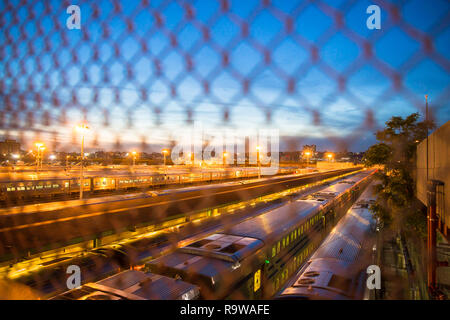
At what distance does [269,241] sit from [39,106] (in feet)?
9.08

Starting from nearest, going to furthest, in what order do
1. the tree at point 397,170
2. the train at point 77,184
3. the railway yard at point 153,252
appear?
the railway yard at point 153,252, the tree at point 397,170, the train at point 77,184

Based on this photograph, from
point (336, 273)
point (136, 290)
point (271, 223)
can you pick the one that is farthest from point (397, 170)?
point (136, 290)

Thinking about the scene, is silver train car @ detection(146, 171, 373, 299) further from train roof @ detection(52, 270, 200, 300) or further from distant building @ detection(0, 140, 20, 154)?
distant building @ detection(0, 140, 20, 154)

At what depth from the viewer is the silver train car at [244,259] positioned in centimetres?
221

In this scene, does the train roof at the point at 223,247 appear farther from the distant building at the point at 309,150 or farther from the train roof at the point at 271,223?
the distant building at the point at 309,150

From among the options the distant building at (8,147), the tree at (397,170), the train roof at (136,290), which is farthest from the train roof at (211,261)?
the tree at (397,170)

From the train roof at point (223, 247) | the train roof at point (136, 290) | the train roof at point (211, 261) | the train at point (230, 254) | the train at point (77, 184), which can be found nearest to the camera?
the train roof at point (136, 290)

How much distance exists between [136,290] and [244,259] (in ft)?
3.66

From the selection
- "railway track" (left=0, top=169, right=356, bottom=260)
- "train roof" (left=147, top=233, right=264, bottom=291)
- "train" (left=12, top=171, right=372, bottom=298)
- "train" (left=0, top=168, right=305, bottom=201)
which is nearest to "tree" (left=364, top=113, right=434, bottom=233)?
"train" (left=12, top=171, right=372, bottom=298)

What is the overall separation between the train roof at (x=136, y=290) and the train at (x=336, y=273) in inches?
35.0

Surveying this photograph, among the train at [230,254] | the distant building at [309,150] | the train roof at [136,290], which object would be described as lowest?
the train at [230,254]
